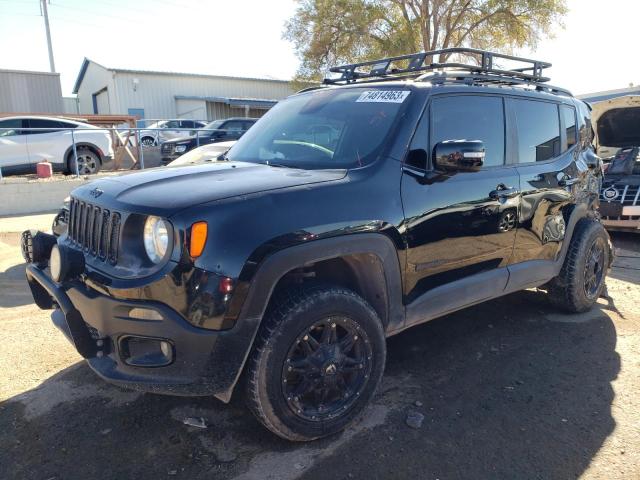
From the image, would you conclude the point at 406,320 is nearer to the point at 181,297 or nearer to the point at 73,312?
the point at 181,297

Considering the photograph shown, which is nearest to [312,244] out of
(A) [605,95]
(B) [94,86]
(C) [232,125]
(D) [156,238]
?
(D) [156,238]

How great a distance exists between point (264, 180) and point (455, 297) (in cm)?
148

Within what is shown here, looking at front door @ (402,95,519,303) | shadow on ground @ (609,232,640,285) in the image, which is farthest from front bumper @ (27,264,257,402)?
shadow on ground @ (609,232,640,285)

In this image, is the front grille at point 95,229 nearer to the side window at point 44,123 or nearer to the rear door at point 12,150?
the rear door at point 12,150

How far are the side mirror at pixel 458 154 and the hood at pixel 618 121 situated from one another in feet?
21.3

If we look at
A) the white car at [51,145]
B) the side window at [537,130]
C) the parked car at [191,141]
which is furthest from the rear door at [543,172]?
the parked car at [191,141]

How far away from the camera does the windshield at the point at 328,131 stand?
9.96 feet

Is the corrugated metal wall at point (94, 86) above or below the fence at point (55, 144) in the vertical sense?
above

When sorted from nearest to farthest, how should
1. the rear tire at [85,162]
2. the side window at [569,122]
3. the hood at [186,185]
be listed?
the hood at [186,185], the side window at [569,122], the rear tire at [85,162]

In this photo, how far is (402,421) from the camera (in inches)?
114

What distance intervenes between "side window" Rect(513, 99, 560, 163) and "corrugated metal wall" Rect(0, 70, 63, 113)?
28404mm

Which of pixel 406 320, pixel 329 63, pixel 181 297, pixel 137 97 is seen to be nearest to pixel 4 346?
pixel 181 297

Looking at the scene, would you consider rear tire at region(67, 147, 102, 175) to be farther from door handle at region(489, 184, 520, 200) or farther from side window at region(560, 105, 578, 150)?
door handle at region(489, 184, 520, 200)

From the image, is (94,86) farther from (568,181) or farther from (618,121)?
(568,181)
